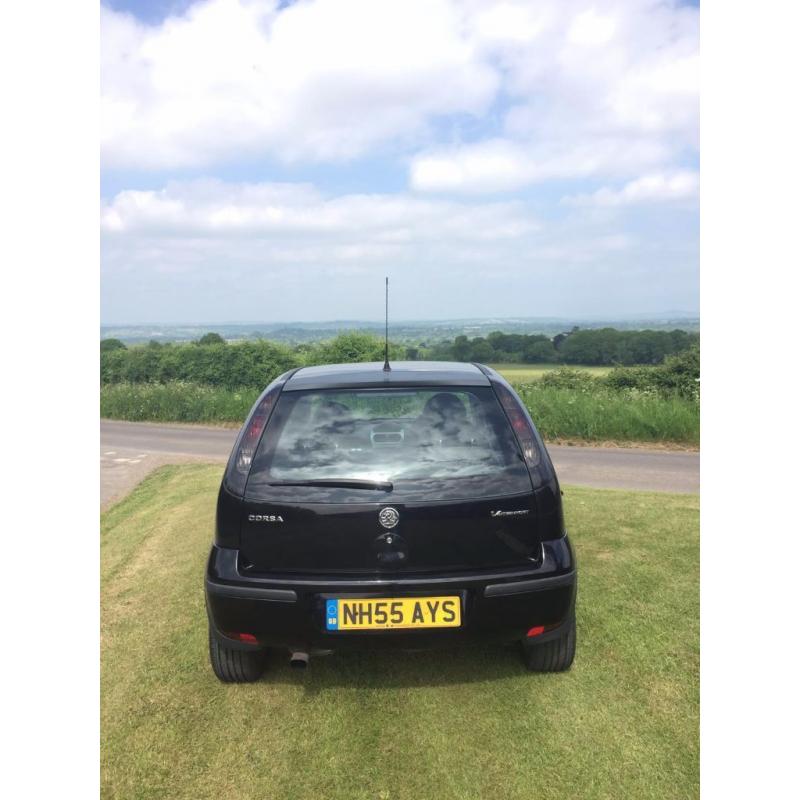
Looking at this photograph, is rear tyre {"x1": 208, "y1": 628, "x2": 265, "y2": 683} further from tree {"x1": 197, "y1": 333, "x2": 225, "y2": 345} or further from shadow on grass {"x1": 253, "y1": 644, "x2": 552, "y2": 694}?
tree {"x1": 197, "y1": 333, "x2": 225, "y2": 345}

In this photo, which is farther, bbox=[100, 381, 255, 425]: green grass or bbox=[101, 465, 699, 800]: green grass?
bbox=[100, 381, 255, 425]: green grass

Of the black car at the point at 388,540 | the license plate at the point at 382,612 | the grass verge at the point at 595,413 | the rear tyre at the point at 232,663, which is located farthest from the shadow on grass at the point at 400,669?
the grass verge at the point at 595,413

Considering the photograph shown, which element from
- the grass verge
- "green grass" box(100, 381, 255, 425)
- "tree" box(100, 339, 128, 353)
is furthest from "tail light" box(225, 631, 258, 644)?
"tree" box(100, 339, 128, 353)

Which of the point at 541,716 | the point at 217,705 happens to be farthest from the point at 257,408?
the point at 541,716

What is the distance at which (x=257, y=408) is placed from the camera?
11.0 ft

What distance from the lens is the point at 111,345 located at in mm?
38844

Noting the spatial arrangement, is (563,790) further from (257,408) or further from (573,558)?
(257,408)

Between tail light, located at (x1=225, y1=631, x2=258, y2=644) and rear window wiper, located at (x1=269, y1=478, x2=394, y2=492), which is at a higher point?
rear window wiper, located at (x1=269, y1=478, x2=394, y2=492)

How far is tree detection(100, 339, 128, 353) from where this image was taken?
3592 centimetres

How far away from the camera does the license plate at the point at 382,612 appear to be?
9.57 ft

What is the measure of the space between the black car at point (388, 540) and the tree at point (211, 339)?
95.4 ft

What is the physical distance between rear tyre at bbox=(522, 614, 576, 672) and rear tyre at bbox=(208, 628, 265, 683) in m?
1.34

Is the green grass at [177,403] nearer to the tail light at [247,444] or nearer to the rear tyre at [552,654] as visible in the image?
the tail light at [247,444]
